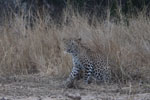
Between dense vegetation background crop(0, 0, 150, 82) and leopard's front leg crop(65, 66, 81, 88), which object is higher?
dense vegetation background crop(0, 0, 150, 82)

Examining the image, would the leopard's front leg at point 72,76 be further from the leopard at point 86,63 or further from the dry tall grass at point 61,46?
the dry tall grass at point 61,46

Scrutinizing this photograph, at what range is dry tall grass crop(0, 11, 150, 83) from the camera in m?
9.26

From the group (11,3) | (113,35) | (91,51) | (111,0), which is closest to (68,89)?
(91,51)

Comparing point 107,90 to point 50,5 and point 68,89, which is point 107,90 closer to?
point 68,89

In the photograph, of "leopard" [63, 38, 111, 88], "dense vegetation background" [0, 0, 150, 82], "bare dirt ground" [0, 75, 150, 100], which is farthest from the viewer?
"dense vegetation background" [0, 0, 150, 82]

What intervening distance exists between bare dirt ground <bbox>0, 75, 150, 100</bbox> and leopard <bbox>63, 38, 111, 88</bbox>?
211 millimetres

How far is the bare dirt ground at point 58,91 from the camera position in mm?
7501

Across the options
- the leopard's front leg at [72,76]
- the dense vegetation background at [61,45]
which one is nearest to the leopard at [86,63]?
the leopard's front leg at [72,76]

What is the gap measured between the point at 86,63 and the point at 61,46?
43.7 inches

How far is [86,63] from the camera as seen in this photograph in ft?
29.7

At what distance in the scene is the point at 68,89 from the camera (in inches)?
329

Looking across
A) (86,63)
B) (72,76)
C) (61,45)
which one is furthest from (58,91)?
(61,45)

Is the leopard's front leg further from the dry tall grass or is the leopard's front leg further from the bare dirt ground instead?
the dry tall grass

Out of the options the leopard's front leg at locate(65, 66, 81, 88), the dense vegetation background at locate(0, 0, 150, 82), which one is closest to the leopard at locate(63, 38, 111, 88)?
the leopard's front leg at locate(65, 66, 81, 88)
